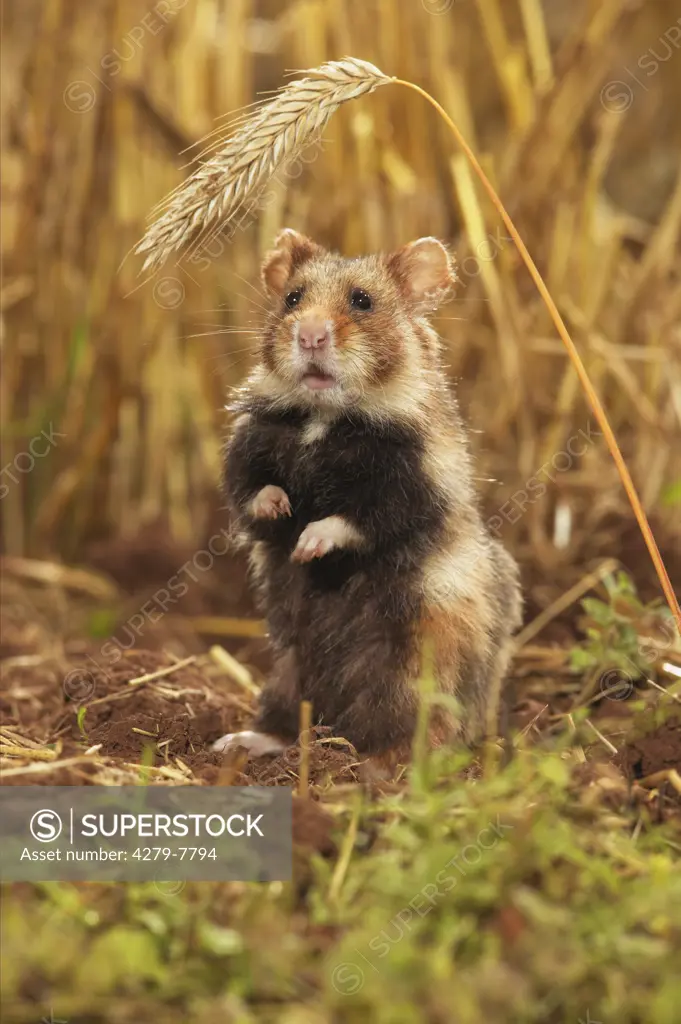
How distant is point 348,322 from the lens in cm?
337

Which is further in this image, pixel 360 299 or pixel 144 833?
pixel 360 299

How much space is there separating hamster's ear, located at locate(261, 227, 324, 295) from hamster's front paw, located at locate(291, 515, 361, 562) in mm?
804

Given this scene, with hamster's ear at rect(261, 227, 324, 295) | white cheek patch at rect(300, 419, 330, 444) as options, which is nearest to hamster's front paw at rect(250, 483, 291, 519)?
white cheek patch at rect(300, 419, 330, 444)

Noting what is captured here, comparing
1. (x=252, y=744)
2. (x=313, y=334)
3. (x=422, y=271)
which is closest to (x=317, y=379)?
(x=313, y=334)

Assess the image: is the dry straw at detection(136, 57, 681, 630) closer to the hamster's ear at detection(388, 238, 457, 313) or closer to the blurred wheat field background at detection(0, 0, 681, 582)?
the hamster's ear at detection(388, 238, 457, 313)

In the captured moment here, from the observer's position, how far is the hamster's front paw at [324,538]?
10.5 feet

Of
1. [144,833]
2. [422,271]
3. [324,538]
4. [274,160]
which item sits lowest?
[144,833]

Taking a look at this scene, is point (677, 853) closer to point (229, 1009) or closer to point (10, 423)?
point (229, 1009)

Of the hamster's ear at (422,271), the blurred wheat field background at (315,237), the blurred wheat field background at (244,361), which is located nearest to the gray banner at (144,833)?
the blurred wheat field background at (244,361)

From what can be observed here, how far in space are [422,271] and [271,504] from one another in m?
0.85

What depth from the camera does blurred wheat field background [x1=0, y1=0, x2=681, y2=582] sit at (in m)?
5.18

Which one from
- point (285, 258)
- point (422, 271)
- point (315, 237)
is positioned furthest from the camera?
point (315, 237)

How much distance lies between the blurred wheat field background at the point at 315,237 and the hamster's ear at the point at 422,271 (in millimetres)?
1419

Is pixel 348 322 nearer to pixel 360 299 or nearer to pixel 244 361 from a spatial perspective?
pixel 360 299
